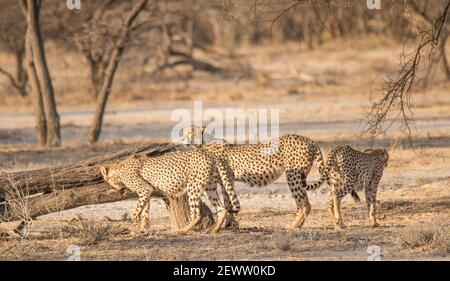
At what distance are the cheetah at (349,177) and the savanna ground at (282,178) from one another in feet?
0.80

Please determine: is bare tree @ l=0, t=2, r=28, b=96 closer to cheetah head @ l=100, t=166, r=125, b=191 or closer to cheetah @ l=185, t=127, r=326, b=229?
cheetah head @ l=100, t=166, r=125, b=191

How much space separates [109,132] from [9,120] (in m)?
4.15

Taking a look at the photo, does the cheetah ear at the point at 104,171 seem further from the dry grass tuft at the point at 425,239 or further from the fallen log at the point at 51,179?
the dry grass tuft at the point at 425,239

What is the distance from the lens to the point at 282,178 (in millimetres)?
15570

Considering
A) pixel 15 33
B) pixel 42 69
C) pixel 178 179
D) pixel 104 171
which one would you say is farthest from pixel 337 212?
pixel 15 33

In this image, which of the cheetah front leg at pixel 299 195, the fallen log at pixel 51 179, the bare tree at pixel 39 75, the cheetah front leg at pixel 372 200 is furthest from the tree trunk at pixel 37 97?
the cheetah front leg at pixel 372 200

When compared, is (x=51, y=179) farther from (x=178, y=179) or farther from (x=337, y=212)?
(x=337, y=212)

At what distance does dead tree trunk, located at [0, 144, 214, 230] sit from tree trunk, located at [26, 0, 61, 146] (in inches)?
310

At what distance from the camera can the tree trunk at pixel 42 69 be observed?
731 inches

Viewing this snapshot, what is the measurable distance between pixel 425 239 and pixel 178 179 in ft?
8.76

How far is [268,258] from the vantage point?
923cm

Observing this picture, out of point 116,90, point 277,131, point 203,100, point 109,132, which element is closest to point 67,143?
point 109,132

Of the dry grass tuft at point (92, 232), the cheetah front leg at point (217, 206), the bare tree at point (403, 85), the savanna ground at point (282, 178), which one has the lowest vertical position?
the savanna ground at point (282, 178)

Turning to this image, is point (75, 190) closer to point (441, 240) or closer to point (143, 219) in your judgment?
point (143, 219)
